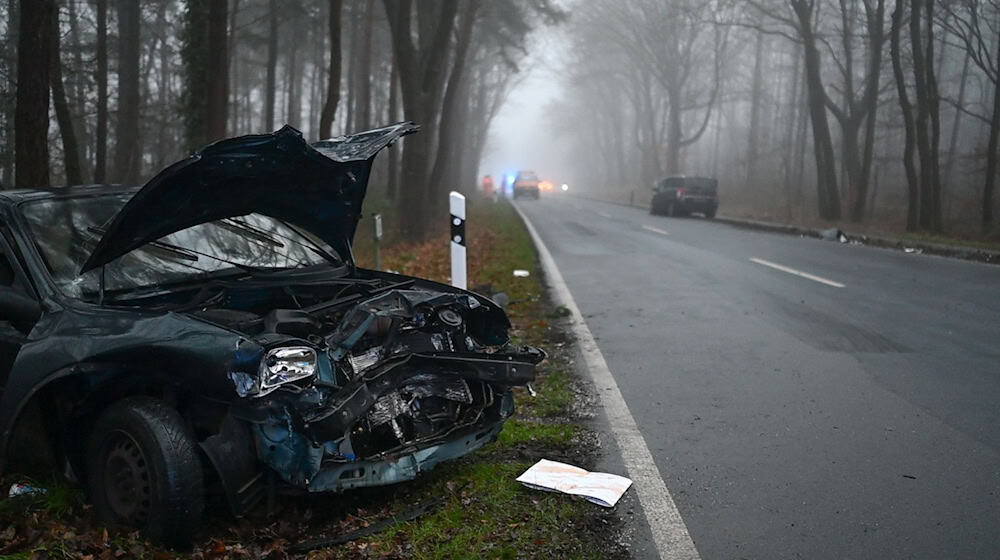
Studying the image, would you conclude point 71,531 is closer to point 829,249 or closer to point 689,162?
point 829,249

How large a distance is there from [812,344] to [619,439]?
3295 mm

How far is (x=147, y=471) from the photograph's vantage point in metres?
3.61

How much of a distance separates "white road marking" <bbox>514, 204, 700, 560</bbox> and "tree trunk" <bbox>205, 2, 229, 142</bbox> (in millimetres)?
7551

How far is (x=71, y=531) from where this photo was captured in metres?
3.79

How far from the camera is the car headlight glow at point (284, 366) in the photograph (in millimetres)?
3535

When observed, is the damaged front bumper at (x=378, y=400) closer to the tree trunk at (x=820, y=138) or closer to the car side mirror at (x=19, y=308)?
the car side mirror at (x=19, y=308)

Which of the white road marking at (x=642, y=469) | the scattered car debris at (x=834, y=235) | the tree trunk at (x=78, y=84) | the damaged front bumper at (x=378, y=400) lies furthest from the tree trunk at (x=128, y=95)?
the damaged front bumper at (x=378, y=400)

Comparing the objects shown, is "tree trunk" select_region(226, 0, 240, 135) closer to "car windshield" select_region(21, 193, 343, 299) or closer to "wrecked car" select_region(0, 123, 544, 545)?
"car windshield" select_region(21, 193, 343, 299)

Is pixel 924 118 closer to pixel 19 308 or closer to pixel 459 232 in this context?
pixel 459 232

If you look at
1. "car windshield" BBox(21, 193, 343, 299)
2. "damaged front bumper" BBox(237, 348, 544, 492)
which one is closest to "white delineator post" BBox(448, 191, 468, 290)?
"car windshield" BBox(21, 193, 343, 299)

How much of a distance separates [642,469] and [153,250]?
3.00m

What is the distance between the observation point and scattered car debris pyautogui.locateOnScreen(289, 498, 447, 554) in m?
3.67

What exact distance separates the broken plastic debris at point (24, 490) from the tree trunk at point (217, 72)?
29.3 ft

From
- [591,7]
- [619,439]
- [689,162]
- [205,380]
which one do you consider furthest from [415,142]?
[689,162]
